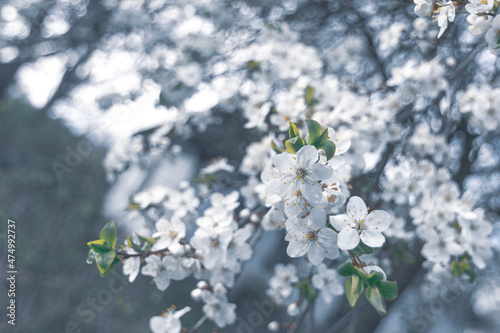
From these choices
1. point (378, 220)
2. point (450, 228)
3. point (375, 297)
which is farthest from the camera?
point (450, 228)

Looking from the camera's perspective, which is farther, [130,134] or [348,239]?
[130,134]

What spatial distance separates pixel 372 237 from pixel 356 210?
95 millimetres

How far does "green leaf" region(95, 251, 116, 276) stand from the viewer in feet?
3.43

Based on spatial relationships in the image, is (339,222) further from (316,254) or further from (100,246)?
(100,246)

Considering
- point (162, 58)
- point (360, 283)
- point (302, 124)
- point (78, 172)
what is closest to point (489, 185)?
point (302, 124)

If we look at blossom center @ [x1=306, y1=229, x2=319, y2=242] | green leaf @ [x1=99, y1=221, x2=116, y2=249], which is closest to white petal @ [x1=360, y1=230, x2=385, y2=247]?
blossom center @ [x1=306, y1=229, x2=319, y2=242]

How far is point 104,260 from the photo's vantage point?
1067mm

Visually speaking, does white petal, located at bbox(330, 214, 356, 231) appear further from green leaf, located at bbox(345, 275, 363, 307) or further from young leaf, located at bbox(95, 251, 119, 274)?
young leaf, located at bbox(95, 251, 119, 274)

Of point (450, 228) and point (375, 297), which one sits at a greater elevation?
point (375, 297)

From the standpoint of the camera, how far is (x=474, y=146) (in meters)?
2.72

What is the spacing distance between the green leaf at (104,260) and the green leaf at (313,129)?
0.80 meters

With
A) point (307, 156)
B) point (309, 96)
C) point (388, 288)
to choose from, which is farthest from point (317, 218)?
point (309, 96)

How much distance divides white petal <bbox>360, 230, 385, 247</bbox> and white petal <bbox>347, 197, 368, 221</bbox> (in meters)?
0.05

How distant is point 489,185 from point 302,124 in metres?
2.63
